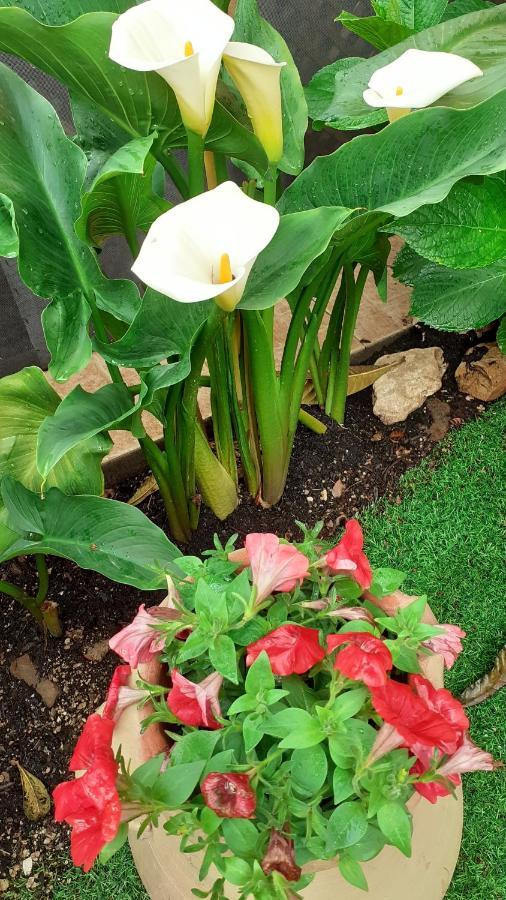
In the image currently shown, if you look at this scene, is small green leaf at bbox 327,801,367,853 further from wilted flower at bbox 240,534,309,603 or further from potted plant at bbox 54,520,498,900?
wilted flower at bbox 240,534,309,603

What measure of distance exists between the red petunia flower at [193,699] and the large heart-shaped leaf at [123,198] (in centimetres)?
40

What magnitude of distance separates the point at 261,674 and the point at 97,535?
1.24 feet

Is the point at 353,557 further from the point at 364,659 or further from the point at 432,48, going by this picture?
the point at 432,48

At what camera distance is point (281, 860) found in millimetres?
430

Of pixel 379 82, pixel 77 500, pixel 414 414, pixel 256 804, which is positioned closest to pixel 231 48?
pixel 379 82

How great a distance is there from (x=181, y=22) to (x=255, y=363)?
365mm

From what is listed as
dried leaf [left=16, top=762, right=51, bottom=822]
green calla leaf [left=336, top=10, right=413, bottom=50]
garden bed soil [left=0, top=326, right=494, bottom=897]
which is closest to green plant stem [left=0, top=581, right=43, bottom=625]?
garden bed soil [left=0, top=326, right=494, bottom=897]

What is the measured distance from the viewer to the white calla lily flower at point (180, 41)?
0.61m

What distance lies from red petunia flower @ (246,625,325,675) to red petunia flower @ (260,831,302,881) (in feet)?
0.31

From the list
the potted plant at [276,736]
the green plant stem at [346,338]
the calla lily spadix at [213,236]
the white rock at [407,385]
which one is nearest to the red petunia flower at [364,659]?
the potted plant at [276,736]

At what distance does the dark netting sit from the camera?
1.18 m

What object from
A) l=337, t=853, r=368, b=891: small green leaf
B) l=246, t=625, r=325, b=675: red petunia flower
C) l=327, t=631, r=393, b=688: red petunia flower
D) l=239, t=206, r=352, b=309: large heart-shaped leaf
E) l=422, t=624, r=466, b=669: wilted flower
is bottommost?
l=337, t=853, r=368, b=891: small green leaf

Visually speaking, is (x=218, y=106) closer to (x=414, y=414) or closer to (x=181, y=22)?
(x=181, y=22)

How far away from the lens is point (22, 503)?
30.2 inches
